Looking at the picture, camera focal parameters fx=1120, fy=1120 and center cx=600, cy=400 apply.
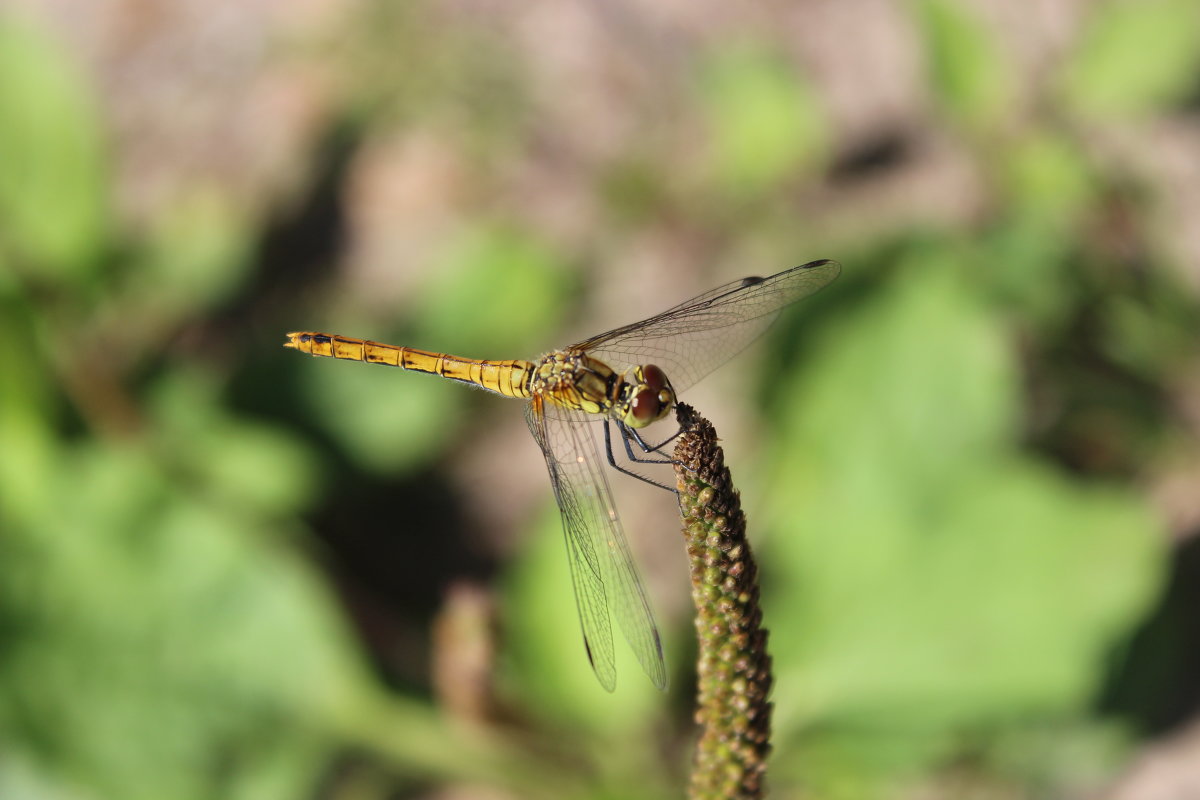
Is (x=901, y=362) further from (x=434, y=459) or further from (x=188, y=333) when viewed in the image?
(x=188, y=333)

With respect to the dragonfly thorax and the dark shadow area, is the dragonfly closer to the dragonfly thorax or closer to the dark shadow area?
the dragonfly thorax

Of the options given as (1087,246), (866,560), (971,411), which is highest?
(1087,246)

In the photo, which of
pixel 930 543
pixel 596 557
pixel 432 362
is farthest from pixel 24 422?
pixel 930 543

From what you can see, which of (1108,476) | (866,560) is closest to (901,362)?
(866,560)

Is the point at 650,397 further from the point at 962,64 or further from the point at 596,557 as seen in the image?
the point at 962,64

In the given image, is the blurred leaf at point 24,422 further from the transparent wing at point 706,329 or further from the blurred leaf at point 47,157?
the transparent wing at point 706,329
